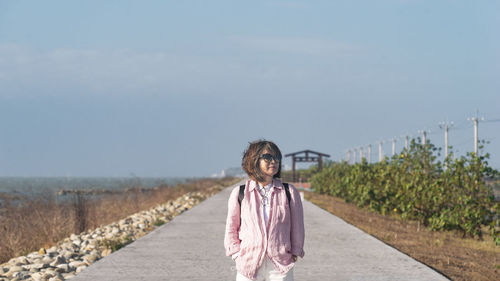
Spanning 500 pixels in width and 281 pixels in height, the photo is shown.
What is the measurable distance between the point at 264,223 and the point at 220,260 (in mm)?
5164

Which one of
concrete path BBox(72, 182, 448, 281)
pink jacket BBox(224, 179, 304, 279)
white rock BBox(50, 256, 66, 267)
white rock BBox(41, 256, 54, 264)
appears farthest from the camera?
white rock BBox(41, 256, 54, 264)

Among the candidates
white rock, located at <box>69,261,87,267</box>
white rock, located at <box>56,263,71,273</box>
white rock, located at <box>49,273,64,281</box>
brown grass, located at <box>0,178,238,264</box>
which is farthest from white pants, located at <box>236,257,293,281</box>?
brown grass, located at <box>0,178,238,264</box>

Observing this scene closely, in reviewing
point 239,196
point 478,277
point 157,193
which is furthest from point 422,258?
point 157,193

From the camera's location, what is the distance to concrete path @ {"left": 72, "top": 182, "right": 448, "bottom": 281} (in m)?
8.30

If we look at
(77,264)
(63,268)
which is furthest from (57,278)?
(77,264)

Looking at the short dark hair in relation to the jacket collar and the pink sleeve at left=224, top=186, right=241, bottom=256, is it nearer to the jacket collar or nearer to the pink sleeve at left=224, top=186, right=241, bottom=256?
the jacket collar

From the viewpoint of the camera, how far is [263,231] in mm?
4613

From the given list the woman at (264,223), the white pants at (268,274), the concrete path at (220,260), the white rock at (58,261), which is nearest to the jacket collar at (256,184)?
the woman at (264,223)

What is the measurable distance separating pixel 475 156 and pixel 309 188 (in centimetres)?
3139

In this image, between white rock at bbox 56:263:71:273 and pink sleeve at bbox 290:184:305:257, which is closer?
pink sleeve at bbox 290:184:305:257

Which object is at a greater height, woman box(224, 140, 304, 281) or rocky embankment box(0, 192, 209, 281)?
woman box(224, 140, 304, 281)

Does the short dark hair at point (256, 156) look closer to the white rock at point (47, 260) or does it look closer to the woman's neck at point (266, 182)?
the woman's neck at point (266, 182)

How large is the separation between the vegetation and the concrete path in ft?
8.39

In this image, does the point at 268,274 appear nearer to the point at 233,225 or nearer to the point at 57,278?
the point at 233,225
